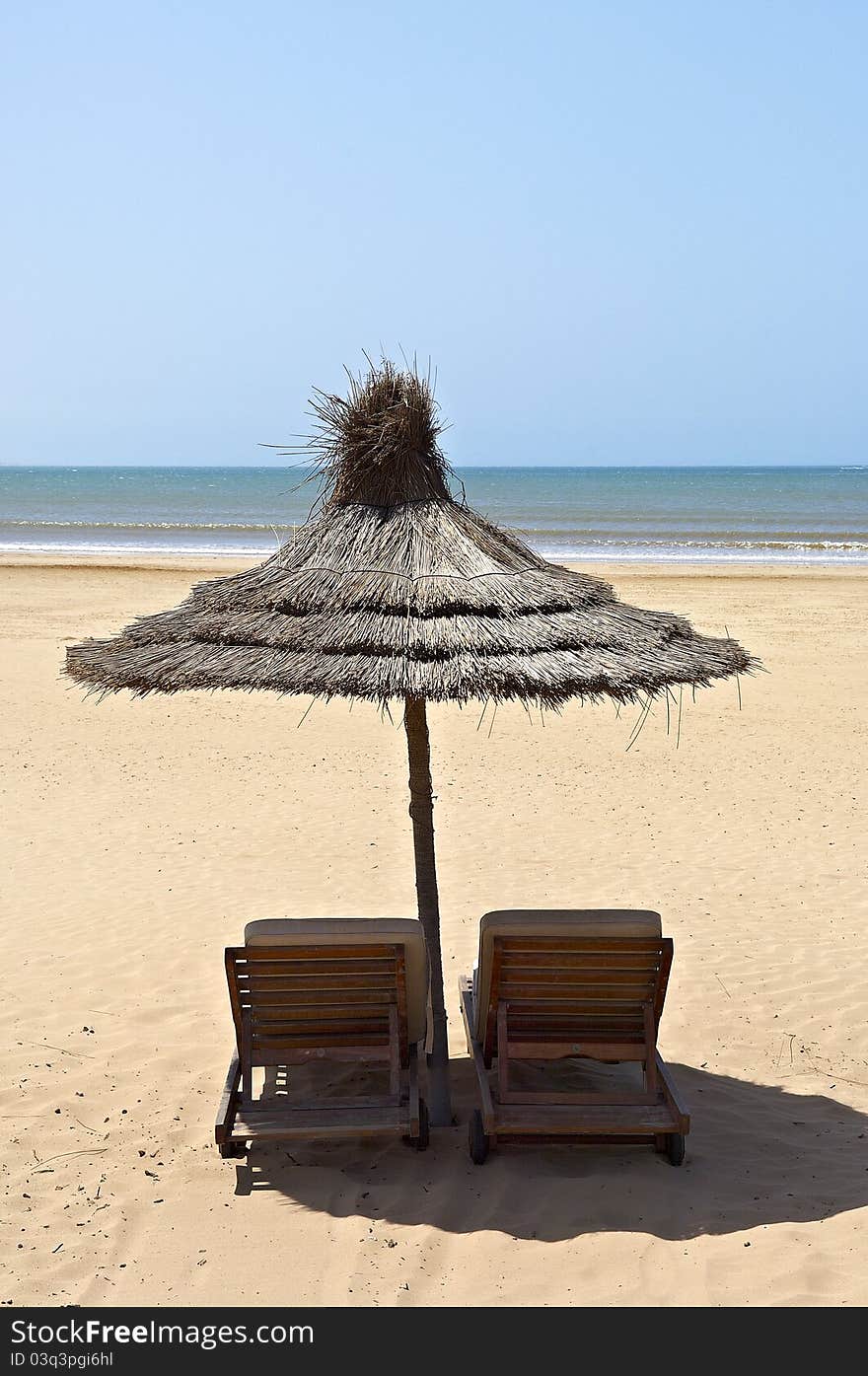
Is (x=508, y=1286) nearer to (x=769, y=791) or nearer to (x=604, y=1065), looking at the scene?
(x=604, y=1065)

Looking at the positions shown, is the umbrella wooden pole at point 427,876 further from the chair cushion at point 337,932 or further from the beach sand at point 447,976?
the chair cushion at point 337,932

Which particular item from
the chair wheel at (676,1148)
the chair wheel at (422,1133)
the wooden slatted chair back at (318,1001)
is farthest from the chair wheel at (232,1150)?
the chair wheel at (676,1148)

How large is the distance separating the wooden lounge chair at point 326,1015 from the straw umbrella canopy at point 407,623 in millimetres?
428

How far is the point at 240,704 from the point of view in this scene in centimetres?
1302

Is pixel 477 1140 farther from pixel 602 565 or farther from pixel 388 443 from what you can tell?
pixel 602 565

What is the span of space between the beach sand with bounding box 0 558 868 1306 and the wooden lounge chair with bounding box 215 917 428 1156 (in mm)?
227

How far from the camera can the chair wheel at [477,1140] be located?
4.12 meters

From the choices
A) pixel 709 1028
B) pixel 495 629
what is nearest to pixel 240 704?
pixel 709 1028

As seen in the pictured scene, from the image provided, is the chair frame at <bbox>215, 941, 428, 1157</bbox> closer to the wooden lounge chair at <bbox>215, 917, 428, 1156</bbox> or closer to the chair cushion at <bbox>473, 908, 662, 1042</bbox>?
the wooden lounge chair at <bbox>215, 917, 428, 1156</bbox>

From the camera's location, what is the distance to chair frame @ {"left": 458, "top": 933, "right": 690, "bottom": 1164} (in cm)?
409

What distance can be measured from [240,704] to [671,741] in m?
5.05

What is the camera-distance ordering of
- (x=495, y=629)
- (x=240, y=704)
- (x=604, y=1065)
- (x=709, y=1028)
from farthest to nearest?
(x=240, y=704) < (x=709, y=1028) < (x=604, y=1065) < (x=495, y=629)

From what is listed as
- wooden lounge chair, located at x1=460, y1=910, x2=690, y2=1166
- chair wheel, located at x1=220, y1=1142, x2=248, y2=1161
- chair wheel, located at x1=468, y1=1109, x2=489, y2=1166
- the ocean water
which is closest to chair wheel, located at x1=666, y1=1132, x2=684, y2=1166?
wooden lounge chair, located at x1=460, y1=910, x2=690, y2=1166

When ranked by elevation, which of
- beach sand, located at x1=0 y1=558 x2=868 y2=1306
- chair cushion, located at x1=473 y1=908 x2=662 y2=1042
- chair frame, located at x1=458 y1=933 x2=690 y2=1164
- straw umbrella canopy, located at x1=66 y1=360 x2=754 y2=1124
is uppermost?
straw umbrella canopy, located at x1=66 y1=360 x2=754 y2=1124
